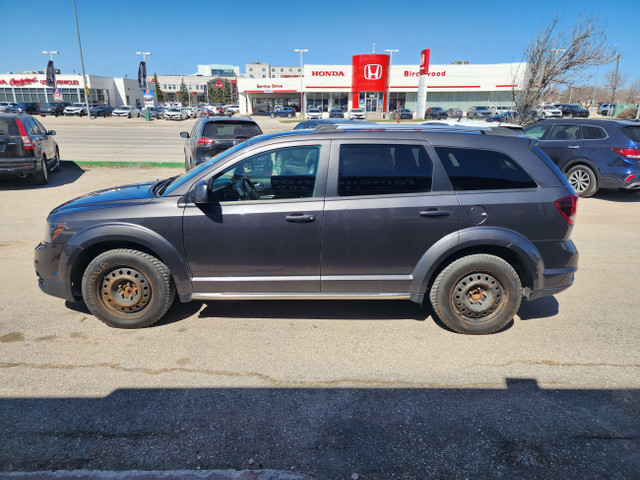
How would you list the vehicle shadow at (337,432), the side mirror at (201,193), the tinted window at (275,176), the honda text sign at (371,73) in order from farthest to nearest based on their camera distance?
the honda text sign at (371,73), the tinted window at (275,176), the side mirror at (201,193), the vehicle shadow at (337,432)

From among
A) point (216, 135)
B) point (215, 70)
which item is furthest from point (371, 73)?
point (215, 70)

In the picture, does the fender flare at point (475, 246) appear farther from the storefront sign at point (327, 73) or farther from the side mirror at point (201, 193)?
the storefront sign at point (327, 73)

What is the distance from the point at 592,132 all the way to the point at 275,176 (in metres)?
8.87

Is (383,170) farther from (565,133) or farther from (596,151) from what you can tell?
(565,133)

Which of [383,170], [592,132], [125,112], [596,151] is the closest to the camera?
[383,170]

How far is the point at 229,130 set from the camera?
10.3 m

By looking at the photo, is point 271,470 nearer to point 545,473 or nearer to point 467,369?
A: point 545,473

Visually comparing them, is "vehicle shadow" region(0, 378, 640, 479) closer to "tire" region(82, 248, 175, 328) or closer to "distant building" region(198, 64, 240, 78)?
"tire" region(82, 248, 175, 328)

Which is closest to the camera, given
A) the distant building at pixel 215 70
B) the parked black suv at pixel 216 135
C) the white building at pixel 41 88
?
the parked black suv at pixel 216 135

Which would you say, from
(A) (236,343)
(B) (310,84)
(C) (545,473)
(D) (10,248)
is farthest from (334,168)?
(B) (310,84)

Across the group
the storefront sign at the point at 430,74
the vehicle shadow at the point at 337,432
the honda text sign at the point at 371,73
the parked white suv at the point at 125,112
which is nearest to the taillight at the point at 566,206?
the vehicle shadow at the point at 337,432

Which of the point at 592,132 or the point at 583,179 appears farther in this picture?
the point at 583,179

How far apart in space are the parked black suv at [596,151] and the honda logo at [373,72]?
141 feet

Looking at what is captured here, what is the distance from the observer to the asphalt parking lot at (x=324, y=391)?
2.54 m
